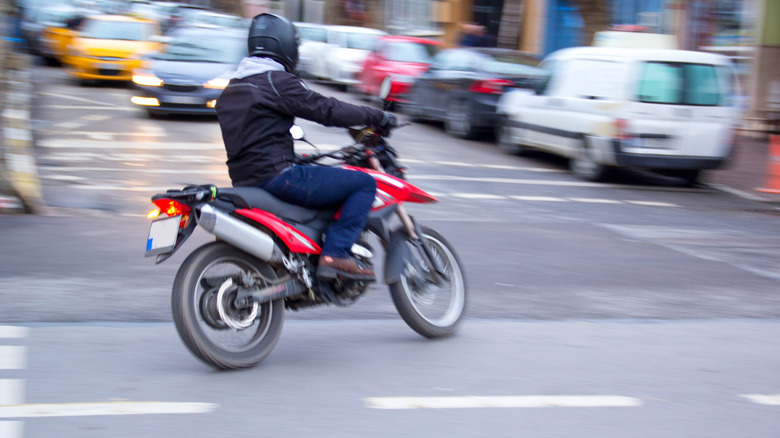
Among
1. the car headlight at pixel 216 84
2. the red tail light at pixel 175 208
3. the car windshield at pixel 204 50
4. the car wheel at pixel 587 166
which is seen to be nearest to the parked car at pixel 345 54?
the car windshield at pixel 204 50

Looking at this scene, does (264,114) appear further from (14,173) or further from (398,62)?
(398,62)

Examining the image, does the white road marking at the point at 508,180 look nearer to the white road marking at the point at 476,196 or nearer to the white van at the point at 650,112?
the white van at the point at 650,112

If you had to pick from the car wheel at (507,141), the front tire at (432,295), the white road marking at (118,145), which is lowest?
the white road marking at (118,145)

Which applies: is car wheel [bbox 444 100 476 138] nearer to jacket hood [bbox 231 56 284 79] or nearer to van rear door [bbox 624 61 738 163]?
van rear door [bbox 624 61 738 163]

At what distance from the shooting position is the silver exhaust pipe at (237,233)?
455cm

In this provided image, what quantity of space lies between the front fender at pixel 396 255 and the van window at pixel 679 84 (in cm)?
801

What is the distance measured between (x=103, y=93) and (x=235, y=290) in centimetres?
1786

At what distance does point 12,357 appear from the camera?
4801 millimetres

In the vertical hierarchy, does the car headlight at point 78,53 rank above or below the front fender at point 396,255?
below

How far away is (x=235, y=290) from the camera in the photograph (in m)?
4.74

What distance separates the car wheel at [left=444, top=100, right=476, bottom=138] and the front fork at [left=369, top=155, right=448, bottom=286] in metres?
11.3

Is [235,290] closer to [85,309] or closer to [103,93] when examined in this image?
[85,309]

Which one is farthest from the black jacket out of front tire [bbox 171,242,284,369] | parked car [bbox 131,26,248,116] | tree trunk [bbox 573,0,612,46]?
tree trunk [bbox 573,0,612,46]

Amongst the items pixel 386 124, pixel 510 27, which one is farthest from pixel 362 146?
pixel 510 27
